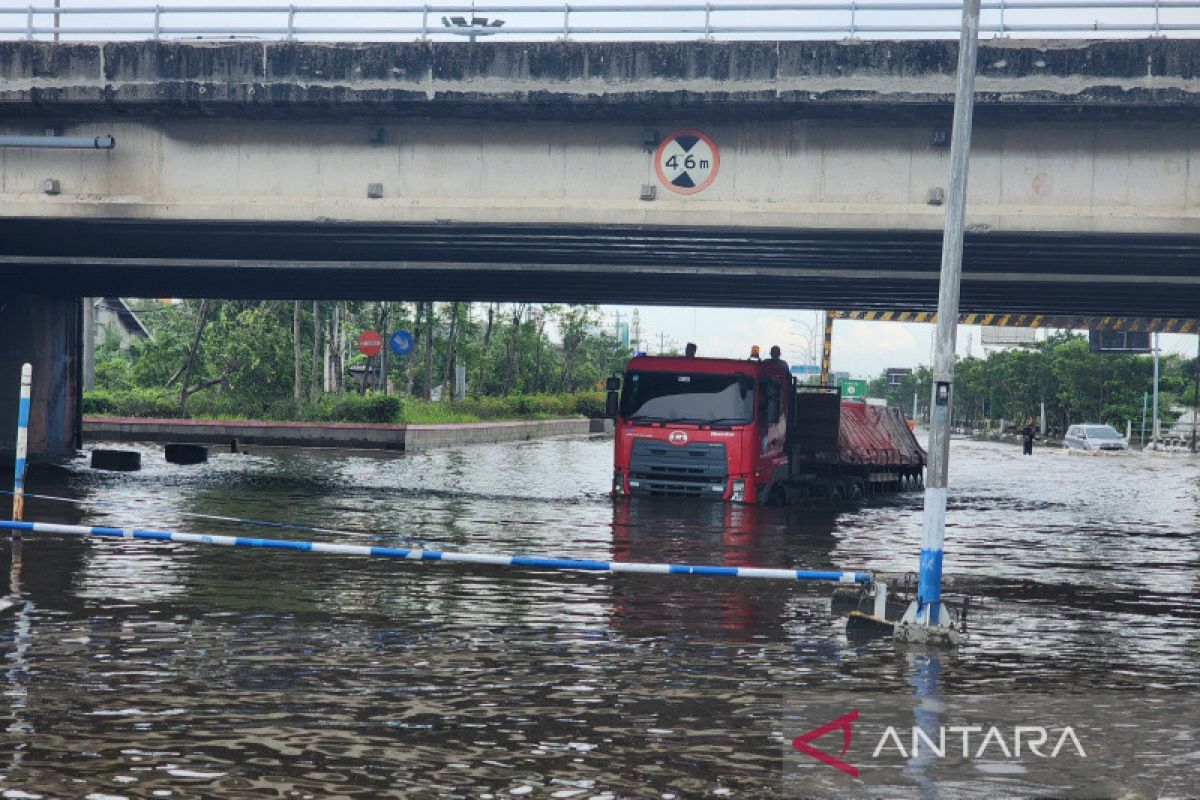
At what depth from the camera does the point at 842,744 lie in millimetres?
8148

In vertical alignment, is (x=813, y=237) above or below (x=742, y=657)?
A: above

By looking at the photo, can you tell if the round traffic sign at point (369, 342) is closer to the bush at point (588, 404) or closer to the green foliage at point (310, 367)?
the green foliage at point (310, 367)

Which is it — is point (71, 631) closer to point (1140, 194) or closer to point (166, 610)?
point (166, 610)

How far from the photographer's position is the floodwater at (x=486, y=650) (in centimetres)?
752

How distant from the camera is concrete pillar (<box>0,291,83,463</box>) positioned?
118ft

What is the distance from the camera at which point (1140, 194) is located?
23.6m

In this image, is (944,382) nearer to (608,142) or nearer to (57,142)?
(608,142)

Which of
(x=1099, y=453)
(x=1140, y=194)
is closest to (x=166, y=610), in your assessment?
(x=1140, y=194)

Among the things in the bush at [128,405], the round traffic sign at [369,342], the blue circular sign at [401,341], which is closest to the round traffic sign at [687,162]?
the blue circular sign at [401,341]

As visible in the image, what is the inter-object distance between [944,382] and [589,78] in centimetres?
1294

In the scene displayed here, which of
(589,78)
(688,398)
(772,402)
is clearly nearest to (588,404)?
(772,402)

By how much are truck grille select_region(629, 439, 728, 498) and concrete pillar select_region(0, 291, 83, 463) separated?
16186 mm

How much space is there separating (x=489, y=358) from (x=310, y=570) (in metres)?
64.0

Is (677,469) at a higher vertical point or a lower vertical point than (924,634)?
higher
